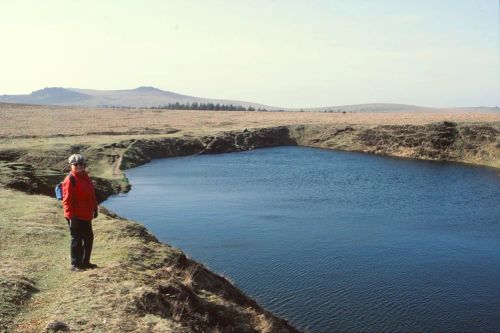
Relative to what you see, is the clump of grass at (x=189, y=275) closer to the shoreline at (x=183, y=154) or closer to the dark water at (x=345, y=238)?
the shoreline at (x=183, y=154)

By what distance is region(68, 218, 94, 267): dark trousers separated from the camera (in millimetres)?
14680

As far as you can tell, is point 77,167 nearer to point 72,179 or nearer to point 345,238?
point 72,179

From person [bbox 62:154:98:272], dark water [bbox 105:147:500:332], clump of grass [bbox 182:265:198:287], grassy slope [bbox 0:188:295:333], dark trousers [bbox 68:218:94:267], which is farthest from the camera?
dark water [bbox 105:147:500:332]

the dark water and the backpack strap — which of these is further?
the dark water

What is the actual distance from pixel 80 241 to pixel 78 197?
4.37 ft

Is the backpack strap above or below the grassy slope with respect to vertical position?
above

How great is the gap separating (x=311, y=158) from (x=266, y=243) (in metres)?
51.3

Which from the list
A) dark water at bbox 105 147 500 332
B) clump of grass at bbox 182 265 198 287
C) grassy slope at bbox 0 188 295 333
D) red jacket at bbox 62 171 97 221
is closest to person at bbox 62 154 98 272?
red jacket at bbox 62 171 97 221

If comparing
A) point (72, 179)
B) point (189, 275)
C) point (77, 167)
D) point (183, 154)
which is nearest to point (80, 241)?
point (72, 179)

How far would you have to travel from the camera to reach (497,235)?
33.8m

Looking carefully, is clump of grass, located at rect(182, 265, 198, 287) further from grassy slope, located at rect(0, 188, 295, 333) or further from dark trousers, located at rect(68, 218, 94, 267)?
dark trousers, located at rect(68, 218, 94, 267)

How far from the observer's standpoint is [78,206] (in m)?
14.7

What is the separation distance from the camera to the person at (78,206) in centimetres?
1448

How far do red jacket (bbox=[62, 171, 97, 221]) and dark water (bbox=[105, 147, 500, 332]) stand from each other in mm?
9292
